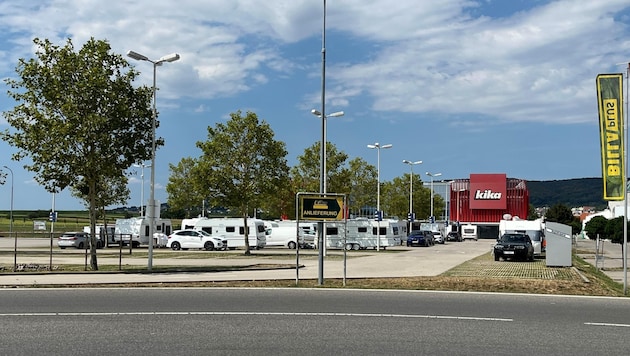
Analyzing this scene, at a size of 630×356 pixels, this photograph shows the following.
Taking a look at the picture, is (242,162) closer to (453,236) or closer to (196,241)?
(196,241)

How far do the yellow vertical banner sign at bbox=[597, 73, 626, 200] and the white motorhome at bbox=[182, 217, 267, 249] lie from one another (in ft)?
114

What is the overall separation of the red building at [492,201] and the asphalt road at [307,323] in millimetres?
102791

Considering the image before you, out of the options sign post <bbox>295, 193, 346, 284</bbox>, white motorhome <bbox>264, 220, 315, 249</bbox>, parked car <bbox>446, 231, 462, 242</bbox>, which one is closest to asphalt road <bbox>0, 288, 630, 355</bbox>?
sign post <bbox>295, 193, 346, 284</bbox>

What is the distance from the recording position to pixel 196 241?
50.1m

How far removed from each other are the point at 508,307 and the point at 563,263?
17697 mm

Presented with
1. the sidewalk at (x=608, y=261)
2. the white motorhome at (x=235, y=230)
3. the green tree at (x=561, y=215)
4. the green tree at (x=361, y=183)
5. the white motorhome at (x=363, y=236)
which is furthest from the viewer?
the green tree at (x=561, y=215)

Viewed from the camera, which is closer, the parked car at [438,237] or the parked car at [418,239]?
the parked car at [418,239]

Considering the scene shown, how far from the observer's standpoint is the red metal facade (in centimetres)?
11625

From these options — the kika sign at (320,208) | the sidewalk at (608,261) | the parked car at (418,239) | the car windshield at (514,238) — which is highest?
the kika sign at (320,208)

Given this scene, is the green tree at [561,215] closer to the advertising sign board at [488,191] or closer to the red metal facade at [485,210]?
the red metal facade at [485,210]

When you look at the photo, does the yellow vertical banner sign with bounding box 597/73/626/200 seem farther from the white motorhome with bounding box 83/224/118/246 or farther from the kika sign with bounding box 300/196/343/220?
the white motorhome with bounding box 83/224/118/246

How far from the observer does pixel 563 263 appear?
30.0 m

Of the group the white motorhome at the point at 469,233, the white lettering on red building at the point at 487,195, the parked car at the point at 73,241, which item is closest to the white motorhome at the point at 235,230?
the parked car at the point at 73,241

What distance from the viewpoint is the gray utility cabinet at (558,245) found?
29.6 m
